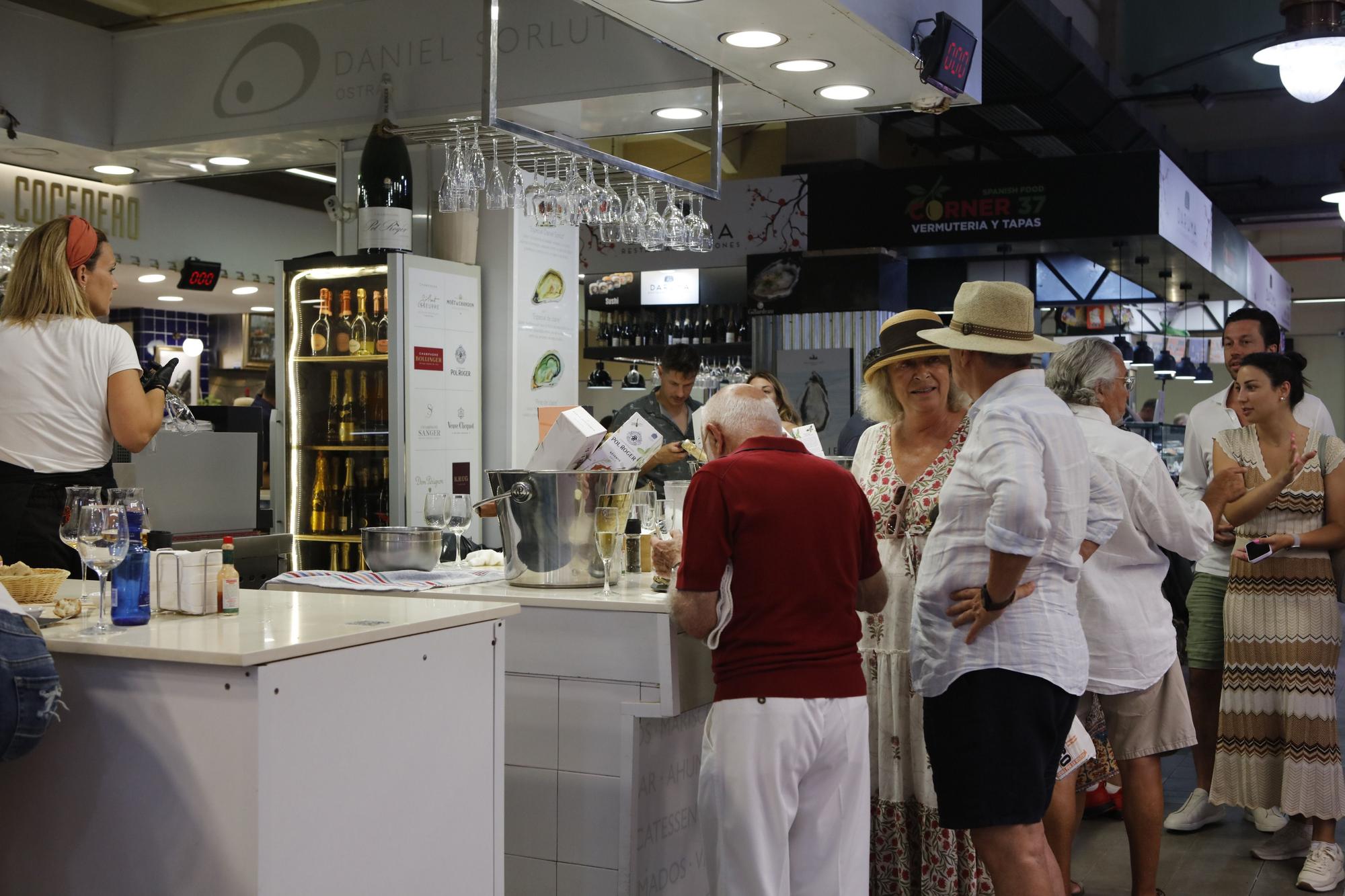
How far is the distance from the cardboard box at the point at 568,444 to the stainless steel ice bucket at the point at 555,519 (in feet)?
0.21

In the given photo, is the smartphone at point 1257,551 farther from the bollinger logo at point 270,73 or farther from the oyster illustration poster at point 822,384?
the oyster illustration poster at point 822,384

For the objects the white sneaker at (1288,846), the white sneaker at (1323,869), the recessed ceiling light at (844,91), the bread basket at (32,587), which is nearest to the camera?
the bread basket at (32,587)

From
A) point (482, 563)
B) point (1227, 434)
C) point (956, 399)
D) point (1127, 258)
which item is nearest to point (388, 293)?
point (482, 563)

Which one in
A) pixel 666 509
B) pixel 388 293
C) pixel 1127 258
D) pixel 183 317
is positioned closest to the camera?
pixel 666 509

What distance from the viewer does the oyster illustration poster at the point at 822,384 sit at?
32.2 feet

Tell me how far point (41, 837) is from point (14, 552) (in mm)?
1248

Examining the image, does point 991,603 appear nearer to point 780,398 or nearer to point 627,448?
point 627,448

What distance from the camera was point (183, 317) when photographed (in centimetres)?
1298

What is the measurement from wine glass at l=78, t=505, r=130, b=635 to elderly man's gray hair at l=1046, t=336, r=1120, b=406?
2587 mm

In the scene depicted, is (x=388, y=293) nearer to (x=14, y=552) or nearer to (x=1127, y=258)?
(x=14, y=552)

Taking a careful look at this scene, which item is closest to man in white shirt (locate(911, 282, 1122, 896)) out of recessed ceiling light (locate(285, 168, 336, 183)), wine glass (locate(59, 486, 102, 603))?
wine glass (locate(59, 486, 102, 603))

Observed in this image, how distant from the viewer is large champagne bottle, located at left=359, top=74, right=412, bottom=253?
602cm

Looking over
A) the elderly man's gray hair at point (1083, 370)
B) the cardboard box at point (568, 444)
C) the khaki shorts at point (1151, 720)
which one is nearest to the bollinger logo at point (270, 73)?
the cardboard box at point (568, 444)

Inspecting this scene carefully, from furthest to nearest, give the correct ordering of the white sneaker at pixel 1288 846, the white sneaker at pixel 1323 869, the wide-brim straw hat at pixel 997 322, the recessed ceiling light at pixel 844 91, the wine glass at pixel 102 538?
1. the recessed ceiling light at pixel 844 91
2. the white sneaker at pixel 1288 846
3. the white sneaker at pixel 1323 869
4. the wide-brim straw hat at pixel 997 322
5. the wine glass at pixel 102 538
